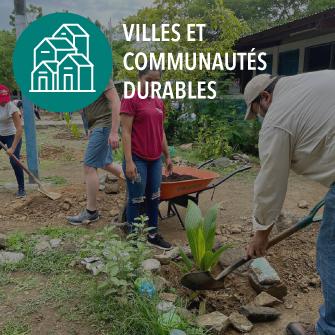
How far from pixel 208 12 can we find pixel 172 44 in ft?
4.75

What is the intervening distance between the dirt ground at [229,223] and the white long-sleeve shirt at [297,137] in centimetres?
113

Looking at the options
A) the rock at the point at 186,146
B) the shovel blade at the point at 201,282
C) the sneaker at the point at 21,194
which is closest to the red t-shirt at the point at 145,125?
the shovel blade at the point at 201,282

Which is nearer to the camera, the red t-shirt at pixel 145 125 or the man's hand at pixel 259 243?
the man's hand at pixel 259 243

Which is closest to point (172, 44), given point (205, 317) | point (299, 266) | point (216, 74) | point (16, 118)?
point (216, 74)

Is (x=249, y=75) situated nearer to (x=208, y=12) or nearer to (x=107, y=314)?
(x=208, y=12)

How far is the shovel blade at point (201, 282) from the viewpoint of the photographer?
2.91 meters

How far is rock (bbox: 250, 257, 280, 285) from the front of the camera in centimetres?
307

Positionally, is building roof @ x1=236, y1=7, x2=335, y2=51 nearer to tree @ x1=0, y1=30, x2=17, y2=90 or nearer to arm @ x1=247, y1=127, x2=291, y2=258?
arm @ x1=247, y1=127, x2=291, y2=258

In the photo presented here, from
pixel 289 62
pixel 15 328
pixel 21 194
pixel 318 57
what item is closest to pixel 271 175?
pixel 15 328

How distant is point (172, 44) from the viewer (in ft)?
31.6

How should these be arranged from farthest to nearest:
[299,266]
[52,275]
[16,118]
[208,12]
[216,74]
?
[208,12], [216,74], [16,118], [299,266], [52,275]

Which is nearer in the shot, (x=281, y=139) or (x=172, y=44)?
(x=281, y=139)

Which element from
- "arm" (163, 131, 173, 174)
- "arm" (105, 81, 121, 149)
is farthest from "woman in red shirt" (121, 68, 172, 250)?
"arm" (105, 81, 121, 149)

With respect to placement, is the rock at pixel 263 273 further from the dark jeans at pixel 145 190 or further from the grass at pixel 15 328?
the grass at pixel 15 328
